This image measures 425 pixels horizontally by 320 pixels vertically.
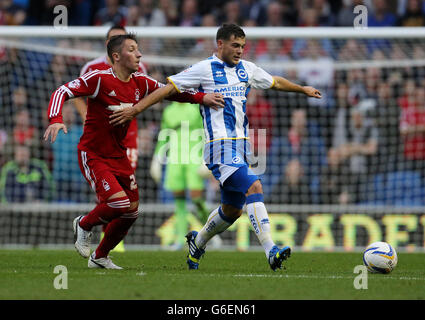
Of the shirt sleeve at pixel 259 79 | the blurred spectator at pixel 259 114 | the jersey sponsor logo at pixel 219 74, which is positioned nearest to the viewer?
the jersey sponsor logo at pixel 219 74

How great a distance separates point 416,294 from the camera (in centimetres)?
564

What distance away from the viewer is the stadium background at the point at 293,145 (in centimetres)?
1246

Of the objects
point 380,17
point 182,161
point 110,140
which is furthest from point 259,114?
point 110,140

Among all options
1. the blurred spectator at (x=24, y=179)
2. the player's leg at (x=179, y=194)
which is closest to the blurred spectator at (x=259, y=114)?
the player's leg at (x=179, y=194)

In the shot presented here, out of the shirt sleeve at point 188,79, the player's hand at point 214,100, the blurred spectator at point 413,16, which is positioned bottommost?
the player's hand at point 214,100

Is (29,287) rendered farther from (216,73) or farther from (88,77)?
(216,73)

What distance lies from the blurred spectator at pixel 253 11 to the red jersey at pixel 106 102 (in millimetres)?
8867

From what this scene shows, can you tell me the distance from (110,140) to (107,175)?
1.19 ft

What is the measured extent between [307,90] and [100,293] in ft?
10.6

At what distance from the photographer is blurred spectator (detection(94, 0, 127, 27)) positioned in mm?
15468

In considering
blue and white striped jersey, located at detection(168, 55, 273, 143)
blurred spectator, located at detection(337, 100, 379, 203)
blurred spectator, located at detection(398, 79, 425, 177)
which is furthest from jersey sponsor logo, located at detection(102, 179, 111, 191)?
blurred spectator, located at detection(398, 79, 425, 177)

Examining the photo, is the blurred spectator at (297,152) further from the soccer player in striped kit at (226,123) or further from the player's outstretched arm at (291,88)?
the soccer player in striped kit at (226,123)

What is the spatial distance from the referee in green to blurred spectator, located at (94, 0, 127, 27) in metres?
3.78
